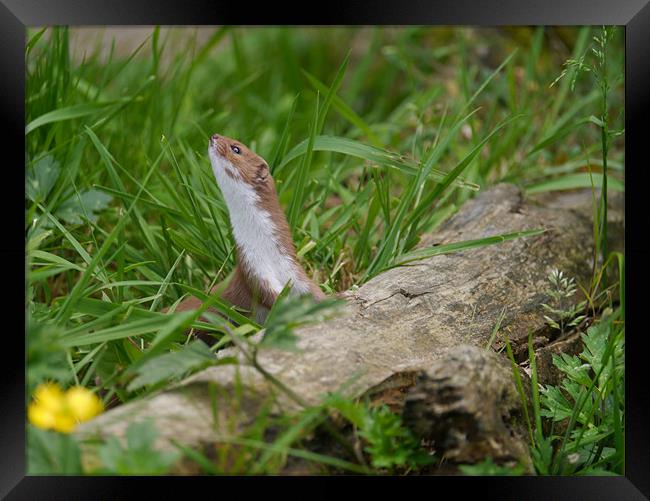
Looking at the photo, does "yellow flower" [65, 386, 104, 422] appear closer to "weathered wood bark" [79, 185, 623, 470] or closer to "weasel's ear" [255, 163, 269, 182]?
"weathered wood bark" [79, 185, 623, 470]

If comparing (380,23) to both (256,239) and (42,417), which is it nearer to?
(256,239)

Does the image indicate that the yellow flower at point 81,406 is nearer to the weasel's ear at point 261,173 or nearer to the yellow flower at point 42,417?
the yellow flower at point 42,417

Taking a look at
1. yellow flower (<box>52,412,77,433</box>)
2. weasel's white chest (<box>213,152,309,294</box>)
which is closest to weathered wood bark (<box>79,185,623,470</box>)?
yellow flower (<box>52,412,77,433</box>)

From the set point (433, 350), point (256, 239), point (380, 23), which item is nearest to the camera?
point (380, 23)

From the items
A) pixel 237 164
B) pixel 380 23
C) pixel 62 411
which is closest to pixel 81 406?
pixel 62 411

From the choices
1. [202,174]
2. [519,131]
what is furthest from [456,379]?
[519,131]

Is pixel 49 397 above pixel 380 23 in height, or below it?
below
